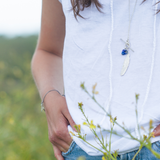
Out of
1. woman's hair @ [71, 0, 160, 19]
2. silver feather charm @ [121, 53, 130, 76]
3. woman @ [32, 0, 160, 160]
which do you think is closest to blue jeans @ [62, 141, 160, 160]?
woman @ [32, 0, 160, 160]

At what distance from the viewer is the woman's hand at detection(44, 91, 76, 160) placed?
91 centimetres

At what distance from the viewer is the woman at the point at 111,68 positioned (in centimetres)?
73

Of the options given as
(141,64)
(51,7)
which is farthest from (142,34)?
(51,7)

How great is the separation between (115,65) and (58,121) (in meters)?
0.35

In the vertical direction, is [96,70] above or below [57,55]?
above

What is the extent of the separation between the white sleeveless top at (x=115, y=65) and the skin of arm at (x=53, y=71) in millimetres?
93

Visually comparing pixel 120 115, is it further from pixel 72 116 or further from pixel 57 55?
pixel 57 55

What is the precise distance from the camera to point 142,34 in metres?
0.75

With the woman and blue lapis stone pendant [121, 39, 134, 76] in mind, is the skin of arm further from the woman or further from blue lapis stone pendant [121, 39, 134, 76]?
blue lapis stone pendant [121, 39, 134, 76]

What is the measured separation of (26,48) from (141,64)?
7.77 meters

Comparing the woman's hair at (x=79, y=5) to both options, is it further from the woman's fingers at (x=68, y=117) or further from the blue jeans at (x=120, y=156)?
the blue jeans at (x=120, y=156)

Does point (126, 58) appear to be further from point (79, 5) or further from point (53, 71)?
point (53, 71)

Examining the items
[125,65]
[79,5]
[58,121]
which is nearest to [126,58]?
[125,65]

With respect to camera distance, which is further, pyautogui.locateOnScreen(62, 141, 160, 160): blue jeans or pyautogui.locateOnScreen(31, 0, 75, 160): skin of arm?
pyautogui.locateOnScreen(31, 0, 75, 160): skin of arm
